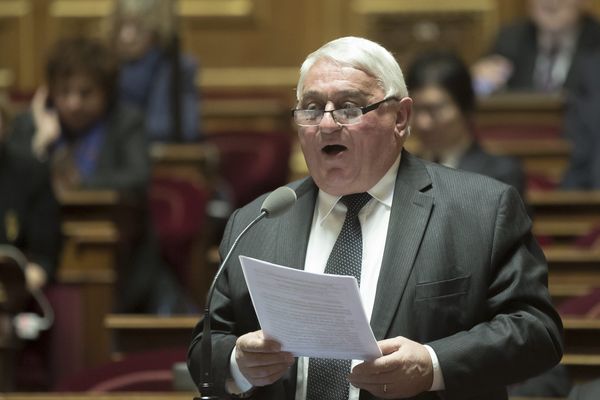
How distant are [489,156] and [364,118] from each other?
6.32 ft

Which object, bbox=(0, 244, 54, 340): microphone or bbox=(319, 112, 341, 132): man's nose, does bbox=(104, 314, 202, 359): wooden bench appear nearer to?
bbox=(0, 244, 54, 340): microphone

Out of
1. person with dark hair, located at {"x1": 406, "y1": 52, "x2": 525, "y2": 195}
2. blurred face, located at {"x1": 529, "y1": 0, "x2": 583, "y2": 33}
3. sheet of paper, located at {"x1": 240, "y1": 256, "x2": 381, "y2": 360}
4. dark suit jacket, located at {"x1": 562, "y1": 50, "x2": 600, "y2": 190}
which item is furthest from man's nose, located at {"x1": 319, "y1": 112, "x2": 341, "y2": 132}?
blurred face, located at {"x1": 529, "y1": 0, "x2": 583, "y2": 33}

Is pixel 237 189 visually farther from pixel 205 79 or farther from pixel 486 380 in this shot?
pixel 486 380

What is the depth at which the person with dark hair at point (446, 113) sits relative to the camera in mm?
4215

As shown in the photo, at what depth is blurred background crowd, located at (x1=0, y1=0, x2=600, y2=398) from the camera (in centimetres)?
426

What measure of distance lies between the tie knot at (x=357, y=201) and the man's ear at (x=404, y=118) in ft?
0.42

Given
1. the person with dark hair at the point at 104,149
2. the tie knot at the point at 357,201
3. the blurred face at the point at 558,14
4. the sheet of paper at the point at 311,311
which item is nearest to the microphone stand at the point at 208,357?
the sheet of paper at the point at 311,311

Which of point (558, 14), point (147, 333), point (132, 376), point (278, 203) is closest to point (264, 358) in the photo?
point (278, 203)

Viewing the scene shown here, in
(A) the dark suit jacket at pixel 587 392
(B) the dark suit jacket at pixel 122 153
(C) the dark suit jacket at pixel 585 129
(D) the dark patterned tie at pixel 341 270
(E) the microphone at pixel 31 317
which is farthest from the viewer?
(C) the dark suit jacket at pixel 585 129

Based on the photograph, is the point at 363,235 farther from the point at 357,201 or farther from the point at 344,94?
the point at 344,94

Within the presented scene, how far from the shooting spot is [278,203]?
7.26 feet

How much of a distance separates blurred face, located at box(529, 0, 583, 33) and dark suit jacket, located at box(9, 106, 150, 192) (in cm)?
223

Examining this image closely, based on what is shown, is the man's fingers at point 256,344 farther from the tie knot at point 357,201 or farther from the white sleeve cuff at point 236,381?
the tie knot at point 357,201

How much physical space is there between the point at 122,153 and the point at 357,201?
3.15m
